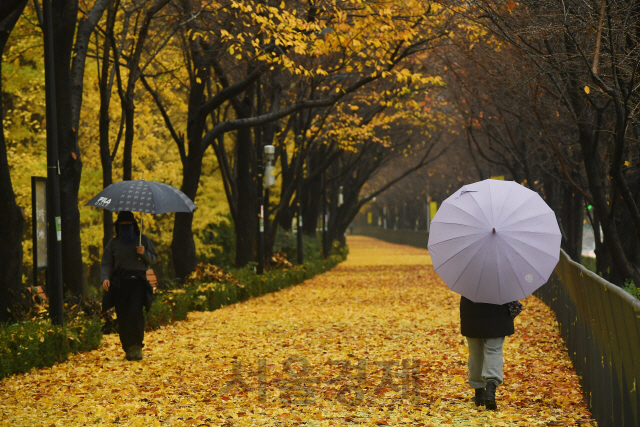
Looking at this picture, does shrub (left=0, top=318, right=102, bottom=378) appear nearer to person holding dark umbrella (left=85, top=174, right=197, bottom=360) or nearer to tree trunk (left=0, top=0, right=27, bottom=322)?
person holding dark umbrella (left=85, top=174, right=197, bottom=360)

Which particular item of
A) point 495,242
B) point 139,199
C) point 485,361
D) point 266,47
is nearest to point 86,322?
point 139,199

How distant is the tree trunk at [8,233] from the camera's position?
1207 cm

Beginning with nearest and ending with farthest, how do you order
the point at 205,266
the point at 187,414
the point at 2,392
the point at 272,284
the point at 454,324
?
the point at 187,414 → the point at 2,392 → the point at 454,324 → the point at 205,266 → the point at 272,284

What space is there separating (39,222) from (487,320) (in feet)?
26.9

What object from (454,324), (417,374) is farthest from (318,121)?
(417,374)

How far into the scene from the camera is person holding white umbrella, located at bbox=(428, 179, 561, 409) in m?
6.98

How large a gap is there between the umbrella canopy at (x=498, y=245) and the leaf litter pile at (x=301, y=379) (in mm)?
1124

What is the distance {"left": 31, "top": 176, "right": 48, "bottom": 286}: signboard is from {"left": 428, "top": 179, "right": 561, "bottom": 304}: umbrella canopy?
25.7 ft

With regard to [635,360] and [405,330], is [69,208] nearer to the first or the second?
[405,330]

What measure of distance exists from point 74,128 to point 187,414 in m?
7.29

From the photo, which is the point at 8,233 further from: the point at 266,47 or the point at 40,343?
the point at 266,47

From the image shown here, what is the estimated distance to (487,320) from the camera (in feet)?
24.7

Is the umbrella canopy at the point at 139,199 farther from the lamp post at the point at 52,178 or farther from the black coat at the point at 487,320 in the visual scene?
the black coat at the point at 487,320

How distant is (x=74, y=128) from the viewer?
13.7m
